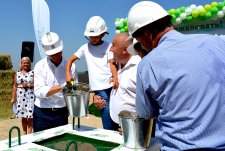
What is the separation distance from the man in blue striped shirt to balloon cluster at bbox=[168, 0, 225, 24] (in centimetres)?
363

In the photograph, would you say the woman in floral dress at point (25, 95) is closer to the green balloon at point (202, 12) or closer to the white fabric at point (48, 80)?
the white fabric at point (48, 80)

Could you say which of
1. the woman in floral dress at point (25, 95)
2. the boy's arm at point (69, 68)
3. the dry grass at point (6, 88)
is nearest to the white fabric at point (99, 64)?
the boy's arm at point (69, 68)

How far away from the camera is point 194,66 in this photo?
1.09 m

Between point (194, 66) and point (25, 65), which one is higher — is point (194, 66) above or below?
above

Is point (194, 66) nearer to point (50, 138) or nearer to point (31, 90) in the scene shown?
point (50, 138)

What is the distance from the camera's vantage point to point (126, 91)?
6.59 feet

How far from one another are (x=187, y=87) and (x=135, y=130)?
61cm

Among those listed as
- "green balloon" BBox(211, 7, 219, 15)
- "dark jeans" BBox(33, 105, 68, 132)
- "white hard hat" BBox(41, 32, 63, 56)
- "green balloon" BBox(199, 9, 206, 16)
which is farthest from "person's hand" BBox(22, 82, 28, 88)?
"green balloon" BBox(211, 7, 219, 15)

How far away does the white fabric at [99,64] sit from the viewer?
2857 mm

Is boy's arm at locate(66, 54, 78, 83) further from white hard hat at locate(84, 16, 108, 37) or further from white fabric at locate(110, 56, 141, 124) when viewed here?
white fabric at locate(110, 56, 141, 124)

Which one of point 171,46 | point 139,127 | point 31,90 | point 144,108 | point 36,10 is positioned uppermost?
point 36,10

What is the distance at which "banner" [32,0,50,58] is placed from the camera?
22.8 ft

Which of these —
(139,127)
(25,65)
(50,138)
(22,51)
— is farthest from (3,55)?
(139,127)

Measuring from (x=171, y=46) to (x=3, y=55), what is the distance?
9346mm
